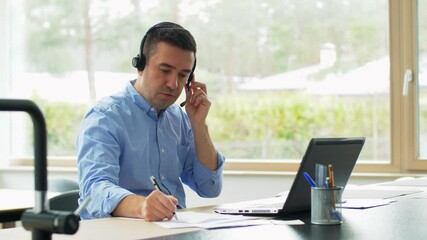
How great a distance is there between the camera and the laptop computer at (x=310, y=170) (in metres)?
2.08

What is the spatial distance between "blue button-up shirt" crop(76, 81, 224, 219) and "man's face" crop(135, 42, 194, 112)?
6 cm

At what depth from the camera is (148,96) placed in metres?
2.61

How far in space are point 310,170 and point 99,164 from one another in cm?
66

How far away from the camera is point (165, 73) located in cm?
258

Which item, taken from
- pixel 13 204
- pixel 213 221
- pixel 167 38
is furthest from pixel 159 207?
pixel 13 204

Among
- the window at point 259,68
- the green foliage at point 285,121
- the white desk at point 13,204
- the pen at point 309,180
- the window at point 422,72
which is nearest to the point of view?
the pen at point 309,180

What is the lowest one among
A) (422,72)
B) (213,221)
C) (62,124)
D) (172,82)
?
(213,221)

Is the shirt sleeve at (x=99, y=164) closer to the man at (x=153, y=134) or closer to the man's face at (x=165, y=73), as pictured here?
the man at (x=153, y=134)

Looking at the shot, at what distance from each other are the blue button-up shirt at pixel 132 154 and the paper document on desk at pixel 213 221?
0.76 feet

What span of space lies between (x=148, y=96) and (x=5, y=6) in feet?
10.4

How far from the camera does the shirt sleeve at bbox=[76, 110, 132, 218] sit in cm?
219

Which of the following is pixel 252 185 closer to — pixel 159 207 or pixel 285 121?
pixel 285 121

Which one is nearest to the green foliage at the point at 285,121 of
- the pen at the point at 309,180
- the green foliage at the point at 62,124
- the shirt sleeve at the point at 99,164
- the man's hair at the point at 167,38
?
the green foliage at the point at 62,124

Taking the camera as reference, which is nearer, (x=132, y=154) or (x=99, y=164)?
(x=99, y=164)
